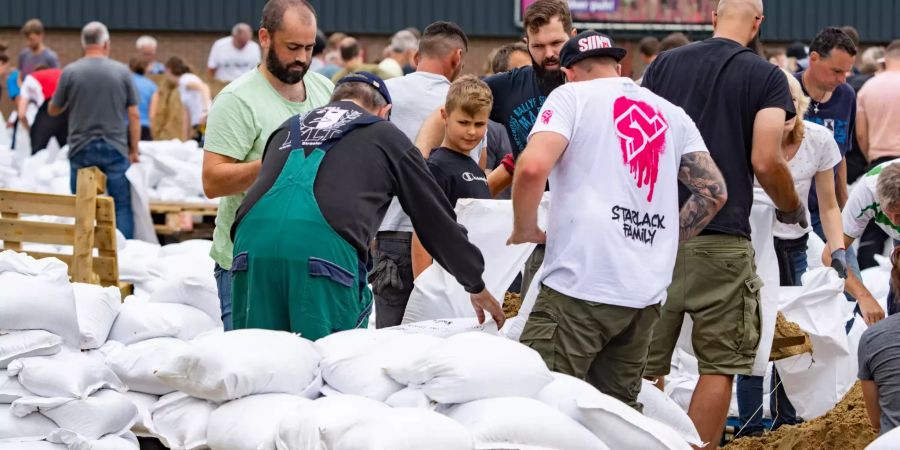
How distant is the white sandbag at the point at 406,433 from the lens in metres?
3.57

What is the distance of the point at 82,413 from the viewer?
16.8 ft

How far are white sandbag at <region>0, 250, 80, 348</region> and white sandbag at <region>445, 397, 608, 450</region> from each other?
6.79ft

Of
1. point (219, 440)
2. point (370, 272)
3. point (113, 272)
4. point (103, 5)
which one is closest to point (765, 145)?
point (370, 272)

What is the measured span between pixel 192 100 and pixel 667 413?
11613 mm

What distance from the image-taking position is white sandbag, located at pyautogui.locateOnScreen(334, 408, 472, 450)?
3574mm

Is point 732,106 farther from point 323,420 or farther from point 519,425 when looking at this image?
point 323,420

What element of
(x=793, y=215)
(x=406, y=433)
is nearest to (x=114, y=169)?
(x=793, y=215)

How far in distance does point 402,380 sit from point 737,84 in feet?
6.70

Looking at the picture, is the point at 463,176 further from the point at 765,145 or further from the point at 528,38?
the point at 765,145

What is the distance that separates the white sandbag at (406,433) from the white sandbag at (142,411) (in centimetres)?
171

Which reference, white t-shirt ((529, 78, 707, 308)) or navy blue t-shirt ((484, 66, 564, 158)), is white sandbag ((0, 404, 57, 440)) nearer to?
white t-shirt ((529, 78, 707, 308))

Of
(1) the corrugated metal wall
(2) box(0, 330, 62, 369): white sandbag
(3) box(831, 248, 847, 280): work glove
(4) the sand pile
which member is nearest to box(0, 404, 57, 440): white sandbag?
(2) box(0, 330, 62, 369): white sandbag

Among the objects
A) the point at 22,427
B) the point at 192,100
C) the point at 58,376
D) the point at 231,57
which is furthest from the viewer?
the point at 231,57

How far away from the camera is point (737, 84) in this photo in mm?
5375
